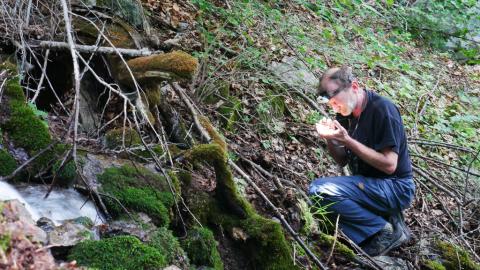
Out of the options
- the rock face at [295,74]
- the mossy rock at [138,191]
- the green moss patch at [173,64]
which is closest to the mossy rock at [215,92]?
the rock face at [295,74]

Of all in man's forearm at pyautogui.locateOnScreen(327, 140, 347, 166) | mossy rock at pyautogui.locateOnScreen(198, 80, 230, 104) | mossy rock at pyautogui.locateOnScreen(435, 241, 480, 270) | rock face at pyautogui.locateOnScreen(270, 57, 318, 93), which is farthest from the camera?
rock face at pyautogui.locateOnScreen(270, 57, 318, 93)

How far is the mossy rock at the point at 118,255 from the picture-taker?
2.55 metres

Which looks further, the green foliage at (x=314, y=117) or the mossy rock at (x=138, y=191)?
the green foliage at (x=314, y=117)

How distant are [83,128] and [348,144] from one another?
7.40ft

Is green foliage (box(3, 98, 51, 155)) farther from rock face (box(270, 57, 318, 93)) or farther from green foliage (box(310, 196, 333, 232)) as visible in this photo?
rock face (box(270, 57, 318, 93))

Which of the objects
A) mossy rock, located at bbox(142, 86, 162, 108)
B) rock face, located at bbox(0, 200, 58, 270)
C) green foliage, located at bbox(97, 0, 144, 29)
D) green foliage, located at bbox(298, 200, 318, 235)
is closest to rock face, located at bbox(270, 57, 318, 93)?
green foliage, located at bbox(97, 0, 144, 29)

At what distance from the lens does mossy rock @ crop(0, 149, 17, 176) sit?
3389mm

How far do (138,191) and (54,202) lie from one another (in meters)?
0.59

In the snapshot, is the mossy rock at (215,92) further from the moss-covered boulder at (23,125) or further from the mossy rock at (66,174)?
the mossy rock at (66,174)

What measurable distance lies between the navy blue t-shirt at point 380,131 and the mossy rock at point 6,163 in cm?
277

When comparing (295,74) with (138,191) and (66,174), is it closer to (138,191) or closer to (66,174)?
Answer: (138,191)

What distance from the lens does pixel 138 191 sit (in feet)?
12.2

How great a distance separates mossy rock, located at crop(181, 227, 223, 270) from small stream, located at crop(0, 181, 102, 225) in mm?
586

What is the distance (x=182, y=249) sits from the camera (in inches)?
129
